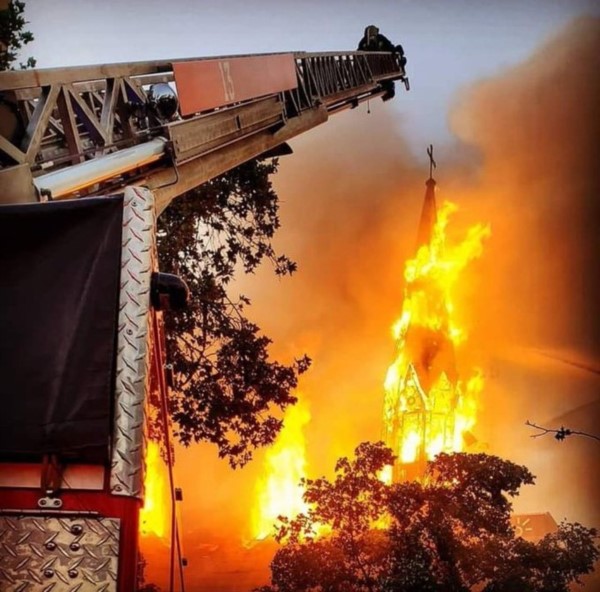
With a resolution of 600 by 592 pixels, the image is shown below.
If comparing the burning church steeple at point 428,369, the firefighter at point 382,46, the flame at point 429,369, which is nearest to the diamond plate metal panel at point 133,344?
the firefighter at point 382,46

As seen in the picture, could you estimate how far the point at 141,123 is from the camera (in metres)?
5.02

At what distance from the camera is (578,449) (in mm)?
13195

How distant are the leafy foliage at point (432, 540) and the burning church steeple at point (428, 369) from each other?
6911 millimetres

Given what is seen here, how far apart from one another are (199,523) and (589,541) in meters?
14.2

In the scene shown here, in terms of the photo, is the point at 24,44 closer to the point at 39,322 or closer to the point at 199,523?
the point at 39,322

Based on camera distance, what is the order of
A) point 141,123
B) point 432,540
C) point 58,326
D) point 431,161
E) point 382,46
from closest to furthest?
point 58,326 → point 141,123 → point 432,540 → point 382,46 → point 431,161

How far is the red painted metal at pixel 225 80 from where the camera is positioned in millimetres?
4777

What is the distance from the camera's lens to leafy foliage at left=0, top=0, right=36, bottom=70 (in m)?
8.41

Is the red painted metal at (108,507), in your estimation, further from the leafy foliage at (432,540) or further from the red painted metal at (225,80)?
the leafy foliage at (432,540)

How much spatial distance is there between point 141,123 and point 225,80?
723 mm

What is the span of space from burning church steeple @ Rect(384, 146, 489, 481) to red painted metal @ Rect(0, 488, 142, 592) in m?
13.9

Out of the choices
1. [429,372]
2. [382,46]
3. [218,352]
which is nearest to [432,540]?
[218,352]

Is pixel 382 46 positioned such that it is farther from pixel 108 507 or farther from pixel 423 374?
pixel 108 507

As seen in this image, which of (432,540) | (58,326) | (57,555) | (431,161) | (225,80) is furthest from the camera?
(431,161)
